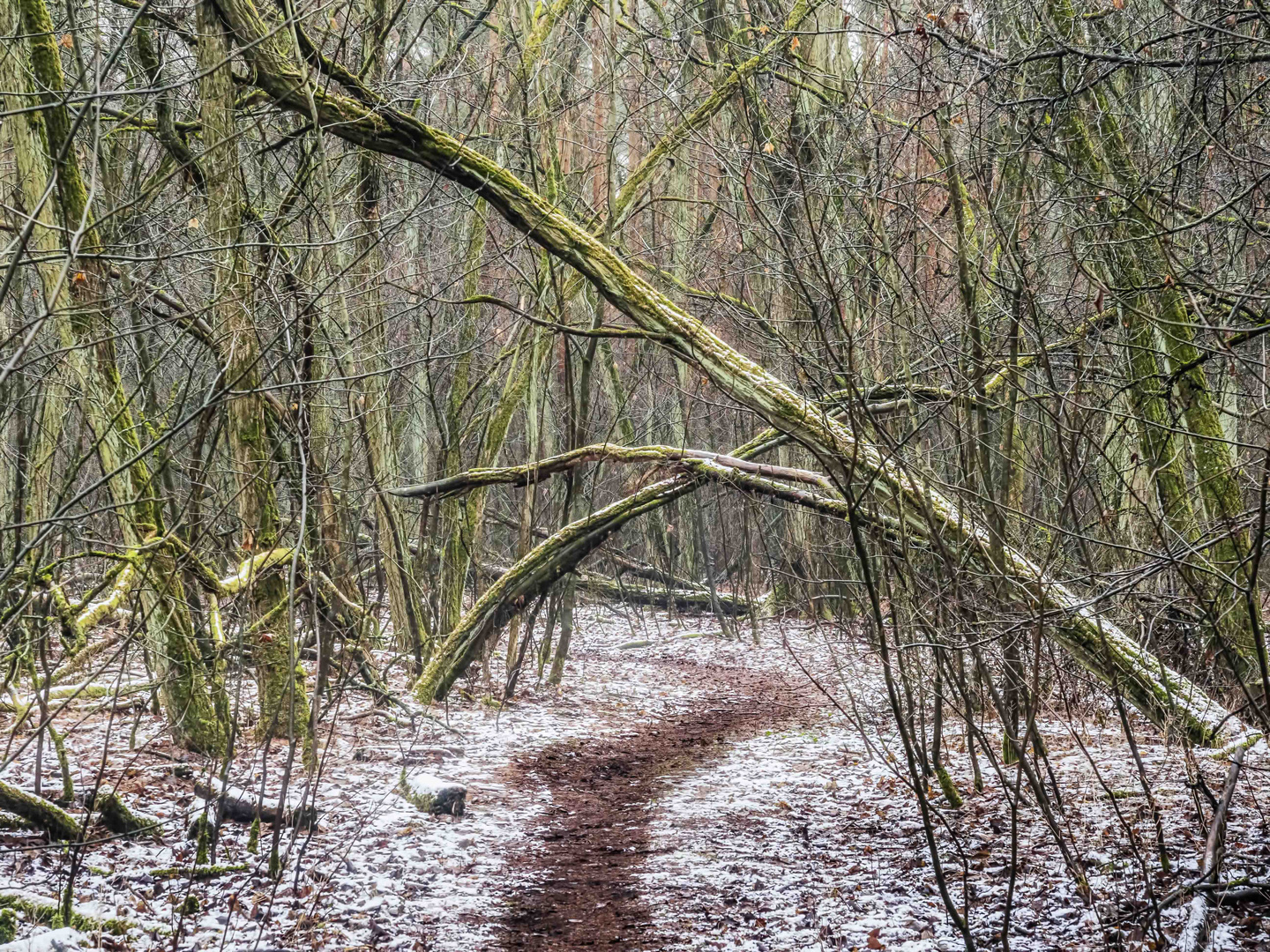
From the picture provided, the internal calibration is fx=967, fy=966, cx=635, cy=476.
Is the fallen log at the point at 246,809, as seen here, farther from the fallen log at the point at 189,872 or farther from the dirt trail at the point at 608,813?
the dirt trail at the point at 608,813

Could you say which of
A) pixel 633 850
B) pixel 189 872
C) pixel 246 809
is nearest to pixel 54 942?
pixel 189 872

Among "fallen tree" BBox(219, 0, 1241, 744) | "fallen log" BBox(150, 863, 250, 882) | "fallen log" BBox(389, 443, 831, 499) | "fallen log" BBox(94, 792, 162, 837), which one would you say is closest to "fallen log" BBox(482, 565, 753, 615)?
"fallen log" BBox(389, 443, 831, 499)

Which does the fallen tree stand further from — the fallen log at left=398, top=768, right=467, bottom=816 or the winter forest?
the fallen log at left=398, top=768, right=467, bottom=816

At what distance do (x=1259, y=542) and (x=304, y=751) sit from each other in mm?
5606

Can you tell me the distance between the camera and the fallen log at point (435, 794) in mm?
6574

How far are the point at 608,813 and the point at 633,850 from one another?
0.84m

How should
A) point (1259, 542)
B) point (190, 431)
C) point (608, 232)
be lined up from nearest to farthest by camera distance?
point (1259, 542)
point (608, 232)
point (190, 431)

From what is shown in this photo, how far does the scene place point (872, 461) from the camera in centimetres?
584

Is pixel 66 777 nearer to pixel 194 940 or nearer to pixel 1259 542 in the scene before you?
pixel 194 940

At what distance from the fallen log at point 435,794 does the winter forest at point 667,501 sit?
2.4 inches

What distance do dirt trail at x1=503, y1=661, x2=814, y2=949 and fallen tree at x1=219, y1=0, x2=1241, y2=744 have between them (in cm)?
272

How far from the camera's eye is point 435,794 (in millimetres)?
6629

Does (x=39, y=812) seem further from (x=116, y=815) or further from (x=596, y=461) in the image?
(x=596, y=461)

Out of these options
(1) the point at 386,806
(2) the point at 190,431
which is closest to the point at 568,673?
(2) the point at 190,431
